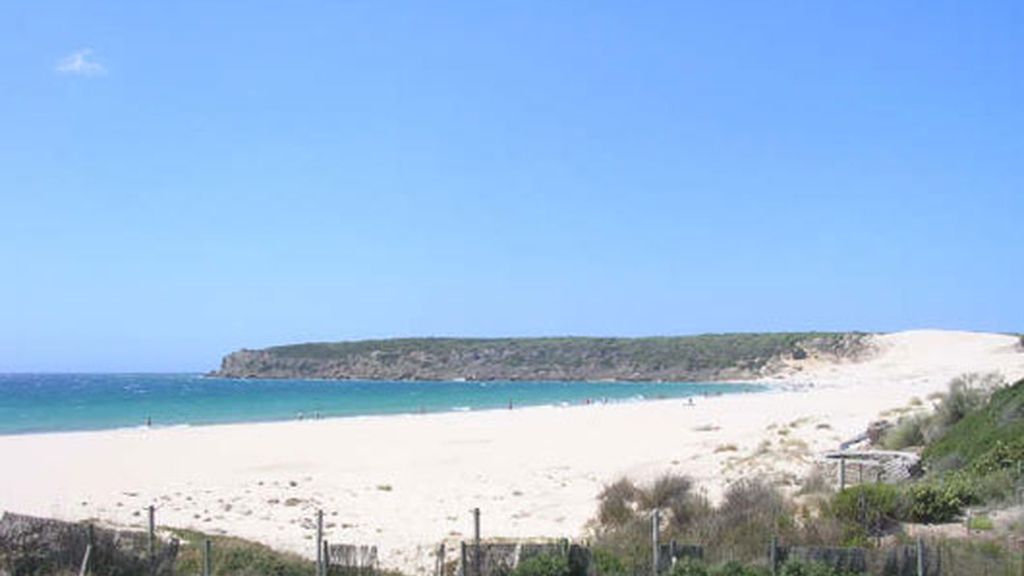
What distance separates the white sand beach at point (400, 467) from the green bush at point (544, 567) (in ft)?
8.36

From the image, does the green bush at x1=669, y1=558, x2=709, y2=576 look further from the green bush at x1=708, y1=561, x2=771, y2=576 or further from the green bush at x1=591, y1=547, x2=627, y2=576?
the green bush at x1=591, y1=547, x2=627, y2=576

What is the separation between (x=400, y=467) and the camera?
2867 cm

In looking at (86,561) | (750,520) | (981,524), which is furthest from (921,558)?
(86,561)

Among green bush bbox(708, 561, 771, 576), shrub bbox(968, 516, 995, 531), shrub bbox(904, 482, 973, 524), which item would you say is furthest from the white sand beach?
shrub bbox(968, 516, 995, 531)

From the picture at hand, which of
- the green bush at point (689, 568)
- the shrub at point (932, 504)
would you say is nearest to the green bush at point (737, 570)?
the green bush at point (689, 568)

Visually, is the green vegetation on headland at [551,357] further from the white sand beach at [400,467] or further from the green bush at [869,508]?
the green bush at [869,508]

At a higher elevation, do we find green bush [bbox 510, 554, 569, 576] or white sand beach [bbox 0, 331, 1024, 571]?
green bush [bbox 510, 554, 569, 576]

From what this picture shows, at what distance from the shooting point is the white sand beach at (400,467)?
1853cm

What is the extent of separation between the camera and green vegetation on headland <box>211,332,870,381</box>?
136500mm

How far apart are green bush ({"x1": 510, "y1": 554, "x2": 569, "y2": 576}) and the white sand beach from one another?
2547 millimetres

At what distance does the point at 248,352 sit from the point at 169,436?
481ft

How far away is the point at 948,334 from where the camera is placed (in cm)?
13475

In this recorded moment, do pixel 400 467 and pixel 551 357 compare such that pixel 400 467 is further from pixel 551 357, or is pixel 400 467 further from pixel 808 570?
pixel 551 357

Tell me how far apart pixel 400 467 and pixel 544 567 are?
1812 cm
